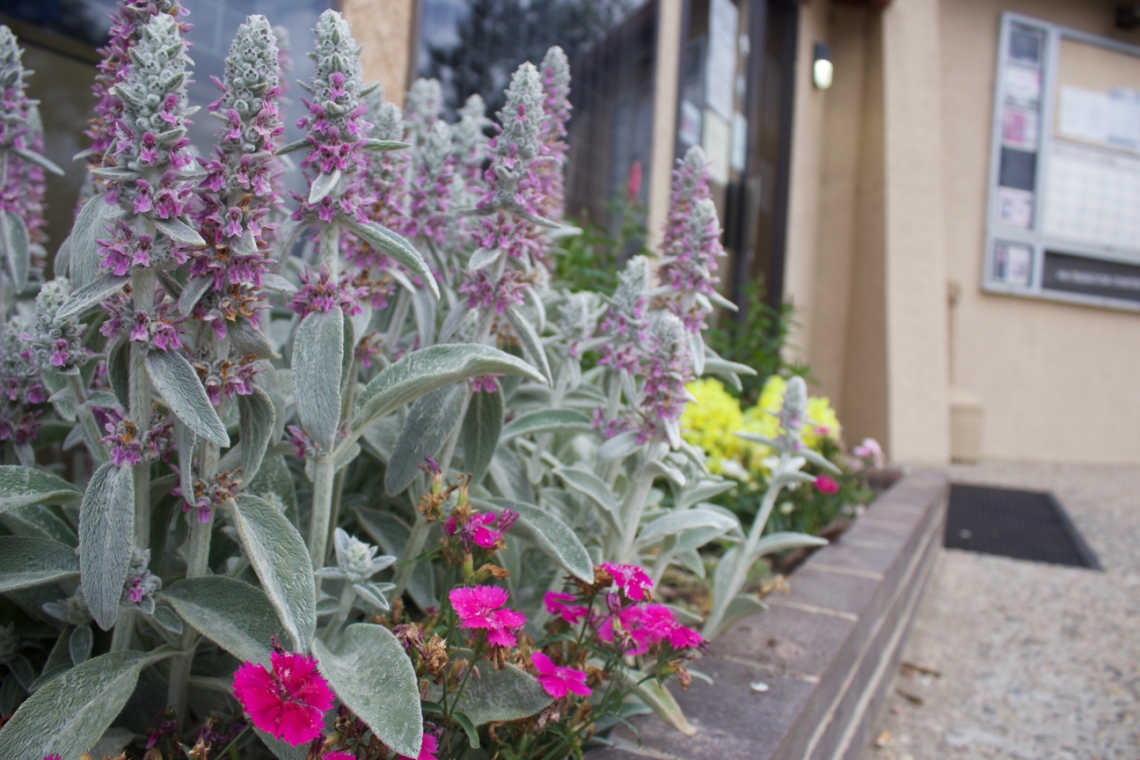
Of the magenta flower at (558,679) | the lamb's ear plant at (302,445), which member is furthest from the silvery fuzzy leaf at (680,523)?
the magenta flower at (558,679)

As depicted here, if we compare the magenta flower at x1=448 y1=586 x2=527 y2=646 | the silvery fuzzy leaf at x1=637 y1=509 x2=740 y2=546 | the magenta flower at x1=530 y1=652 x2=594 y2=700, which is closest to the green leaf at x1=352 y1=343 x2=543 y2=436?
the magenta flower at x1=448 y1=586 x2=527 y2=646

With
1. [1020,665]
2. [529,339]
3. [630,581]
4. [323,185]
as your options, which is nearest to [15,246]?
[323,185]

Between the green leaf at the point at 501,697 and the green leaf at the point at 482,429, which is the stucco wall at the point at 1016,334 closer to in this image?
the green leaf at the point at 482,429

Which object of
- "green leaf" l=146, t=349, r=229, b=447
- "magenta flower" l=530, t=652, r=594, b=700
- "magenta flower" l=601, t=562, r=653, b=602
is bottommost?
"magenta flower" l=530, t=652, r=594, b=700

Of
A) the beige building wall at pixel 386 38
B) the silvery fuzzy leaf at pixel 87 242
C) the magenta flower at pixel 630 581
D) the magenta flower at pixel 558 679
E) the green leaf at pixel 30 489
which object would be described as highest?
the beige building wall at pixel 386 38

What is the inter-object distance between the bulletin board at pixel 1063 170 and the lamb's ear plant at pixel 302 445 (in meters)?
6.98

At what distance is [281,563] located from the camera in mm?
742

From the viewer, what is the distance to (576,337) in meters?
1.28

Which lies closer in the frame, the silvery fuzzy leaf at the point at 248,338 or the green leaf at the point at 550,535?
the silvery fuzzy leaf at the point at 248,338

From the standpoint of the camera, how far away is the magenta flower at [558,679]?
2.71 ft

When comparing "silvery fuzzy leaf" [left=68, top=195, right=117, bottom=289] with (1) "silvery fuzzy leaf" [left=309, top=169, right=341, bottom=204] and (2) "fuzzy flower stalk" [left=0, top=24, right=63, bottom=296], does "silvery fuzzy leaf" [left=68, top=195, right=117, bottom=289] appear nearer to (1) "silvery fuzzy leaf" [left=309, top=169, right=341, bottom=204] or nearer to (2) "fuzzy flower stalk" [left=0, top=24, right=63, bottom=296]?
(1) "silvery fuzzy leaf" [left=309, top=169, right=341, bottom=204]

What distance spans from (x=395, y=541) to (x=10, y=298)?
0.63m

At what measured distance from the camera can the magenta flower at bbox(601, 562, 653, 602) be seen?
0.92 metres

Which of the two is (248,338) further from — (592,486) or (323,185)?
(592,486)
